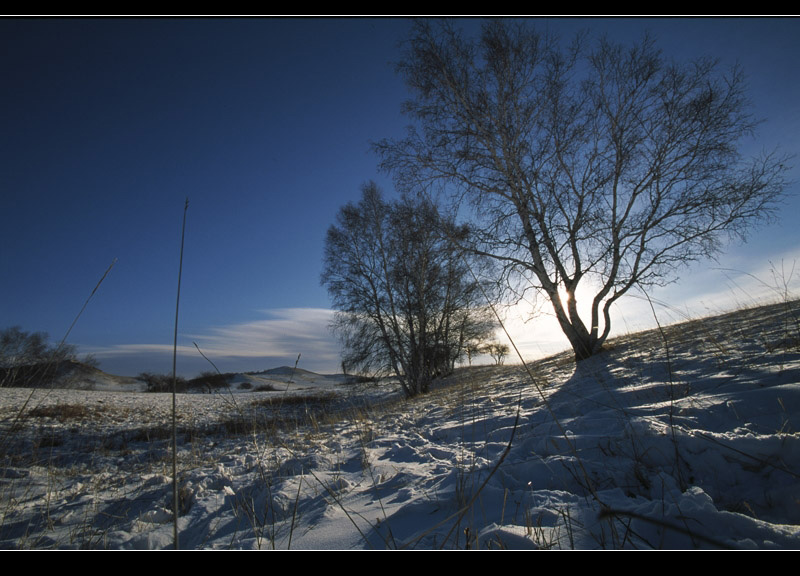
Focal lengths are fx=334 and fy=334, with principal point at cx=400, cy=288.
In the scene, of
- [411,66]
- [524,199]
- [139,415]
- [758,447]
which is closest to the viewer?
[758,447]

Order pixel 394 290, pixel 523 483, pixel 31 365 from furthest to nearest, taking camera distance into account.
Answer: pixel 394 290 → pixel 31 365 → pixel 523 483

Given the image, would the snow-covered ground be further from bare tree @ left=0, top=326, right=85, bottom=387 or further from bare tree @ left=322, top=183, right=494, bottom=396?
bare tree @ left=322, top=183, right=494, bottom=396

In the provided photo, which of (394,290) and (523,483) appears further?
(394,290)

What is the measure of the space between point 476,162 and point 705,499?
7518mm

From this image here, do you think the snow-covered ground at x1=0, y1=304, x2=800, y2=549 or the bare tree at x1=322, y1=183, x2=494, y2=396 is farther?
the bare tree at x1=322, y1=183, x2=494, y2=396

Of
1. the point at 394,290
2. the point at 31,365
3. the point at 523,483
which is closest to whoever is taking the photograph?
the point at 523,483

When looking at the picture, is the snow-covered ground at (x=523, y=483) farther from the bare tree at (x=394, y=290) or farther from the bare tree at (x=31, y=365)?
the bare tree at (x=394, y=290)

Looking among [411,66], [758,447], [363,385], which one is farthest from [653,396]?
[363,385]

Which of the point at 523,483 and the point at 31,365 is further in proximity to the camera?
the point at 31,365

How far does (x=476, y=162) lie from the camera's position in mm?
7695

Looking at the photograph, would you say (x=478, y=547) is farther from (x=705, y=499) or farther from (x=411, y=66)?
(x=411, y=66)

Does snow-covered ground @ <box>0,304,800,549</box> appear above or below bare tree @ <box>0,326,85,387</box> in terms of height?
below

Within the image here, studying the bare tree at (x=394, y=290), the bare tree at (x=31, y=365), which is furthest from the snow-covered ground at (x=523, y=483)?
the bare tree at (x=394, y=290)

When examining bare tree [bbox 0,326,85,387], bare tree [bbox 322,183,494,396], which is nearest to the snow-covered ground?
bare tree [bbox 0,326,85,387]
